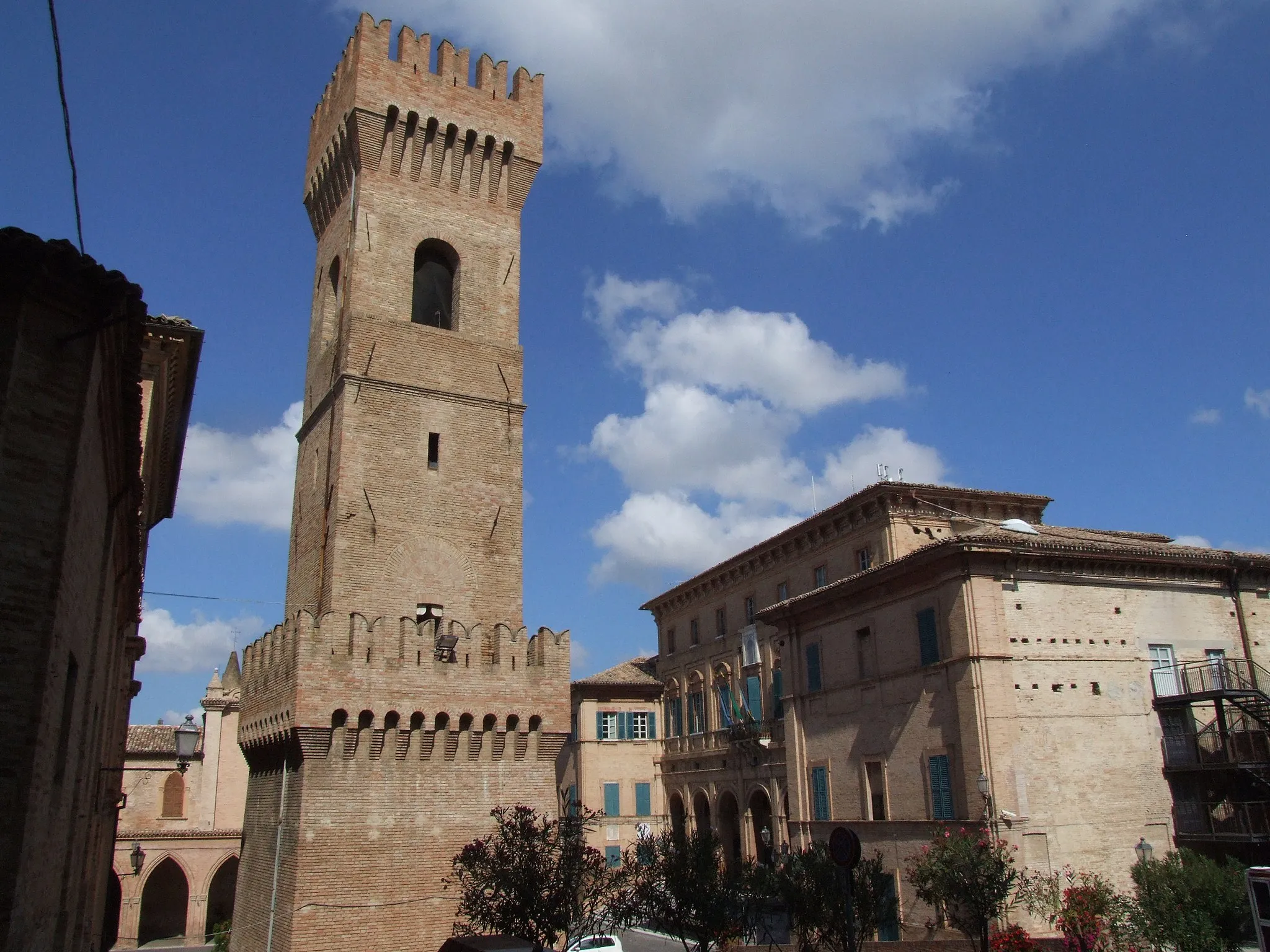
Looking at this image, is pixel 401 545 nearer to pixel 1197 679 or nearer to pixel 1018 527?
pixel 1018 527

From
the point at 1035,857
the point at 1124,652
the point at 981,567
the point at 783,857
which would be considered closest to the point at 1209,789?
the point at 1124,652

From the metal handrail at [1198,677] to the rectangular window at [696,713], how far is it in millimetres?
21475

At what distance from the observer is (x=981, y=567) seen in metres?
24.9

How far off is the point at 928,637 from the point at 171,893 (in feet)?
99.0

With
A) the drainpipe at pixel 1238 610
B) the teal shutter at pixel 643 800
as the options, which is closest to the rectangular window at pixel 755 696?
the teal shutter at pixel 643 800

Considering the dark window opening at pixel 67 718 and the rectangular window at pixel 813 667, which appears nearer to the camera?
the dark window opening at pixel 67 718

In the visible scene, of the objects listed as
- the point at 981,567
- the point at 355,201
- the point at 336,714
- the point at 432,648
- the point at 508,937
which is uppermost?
the point at 355,201

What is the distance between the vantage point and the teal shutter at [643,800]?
45.9m

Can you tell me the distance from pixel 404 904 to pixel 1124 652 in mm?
17808

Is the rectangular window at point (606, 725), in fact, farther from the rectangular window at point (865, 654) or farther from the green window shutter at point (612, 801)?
the rectangular window at point (865, 654)

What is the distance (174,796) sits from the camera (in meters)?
39.0

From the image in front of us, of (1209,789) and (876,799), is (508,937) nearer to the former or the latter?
(876,799)

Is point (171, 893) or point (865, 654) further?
point (171, 893)

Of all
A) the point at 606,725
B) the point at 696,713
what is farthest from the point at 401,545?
the point at 606,725
